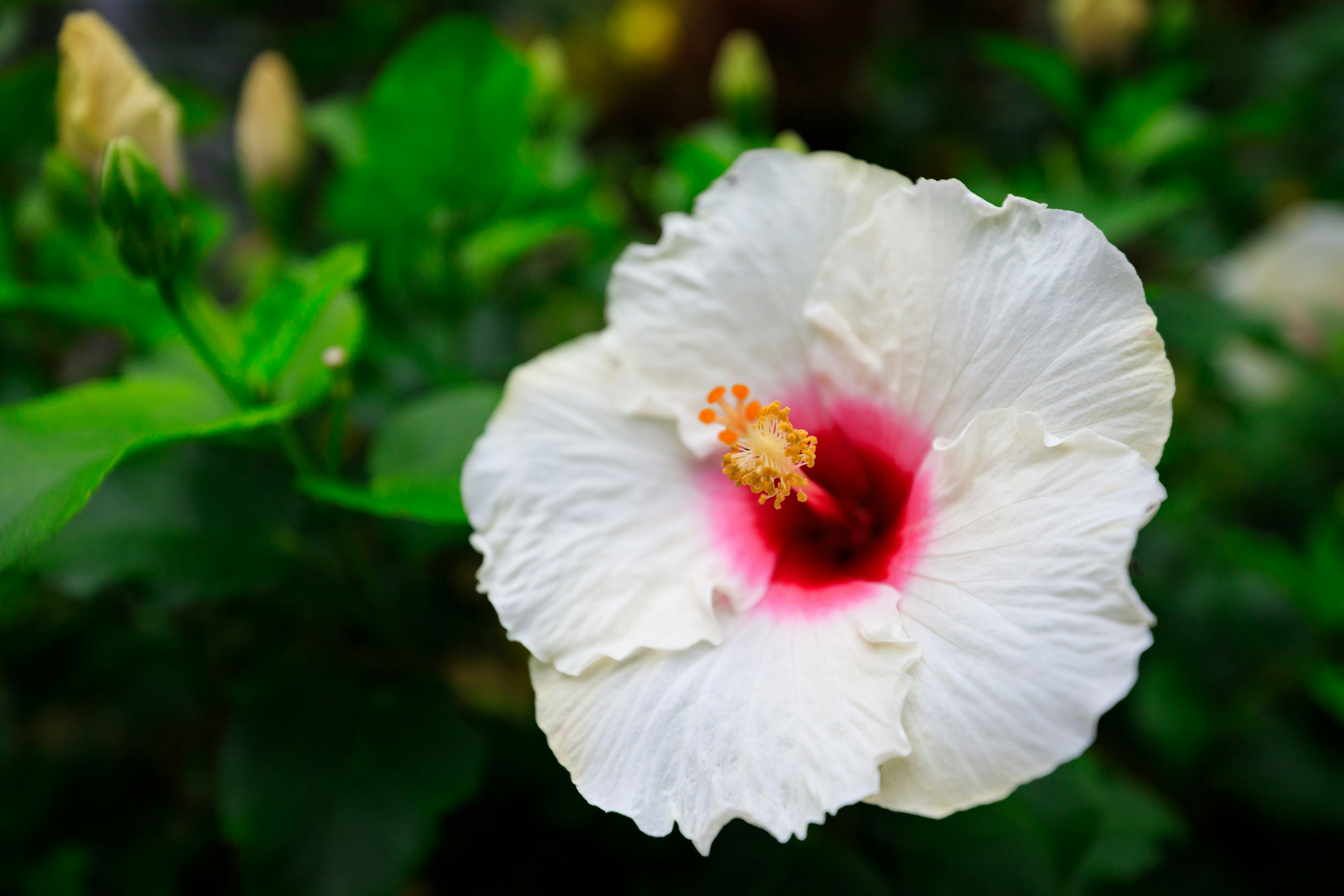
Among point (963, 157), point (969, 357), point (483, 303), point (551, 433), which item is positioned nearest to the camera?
point (969, 357)

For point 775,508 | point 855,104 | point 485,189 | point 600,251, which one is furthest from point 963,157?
point 775,508

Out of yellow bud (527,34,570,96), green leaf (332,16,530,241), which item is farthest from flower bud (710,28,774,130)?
green leaf (332,16,530,241)

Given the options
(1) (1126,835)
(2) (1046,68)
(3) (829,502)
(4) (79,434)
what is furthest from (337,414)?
(2) (1046,68)

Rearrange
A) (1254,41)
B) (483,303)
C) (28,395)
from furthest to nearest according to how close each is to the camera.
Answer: (1254,41)
(483,303)
(28,395)

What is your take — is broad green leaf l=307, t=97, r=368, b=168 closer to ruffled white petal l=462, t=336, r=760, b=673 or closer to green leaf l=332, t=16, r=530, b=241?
green leaf l=332, t=16, r=530, b=241

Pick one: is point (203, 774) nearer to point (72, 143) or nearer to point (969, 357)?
point (72, 143)

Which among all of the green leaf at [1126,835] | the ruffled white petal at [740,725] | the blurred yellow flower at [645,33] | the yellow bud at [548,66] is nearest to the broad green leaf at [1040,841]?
the green leaf at [1126,835]

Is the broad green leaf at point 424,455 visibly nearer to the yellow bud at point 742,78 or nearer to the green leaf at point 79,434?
the green leaf at point 79,434
